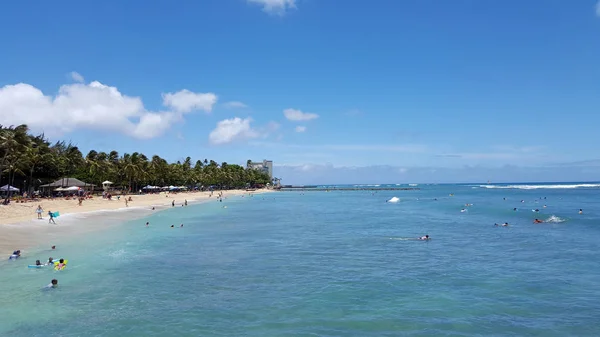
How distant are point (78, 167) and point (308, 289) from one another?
89.6m

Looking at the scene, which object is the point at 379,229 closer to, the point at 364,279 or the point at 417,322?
the point at 364,279

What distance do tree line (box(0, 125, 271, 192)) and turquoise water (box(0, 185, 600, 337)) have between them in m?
38.0

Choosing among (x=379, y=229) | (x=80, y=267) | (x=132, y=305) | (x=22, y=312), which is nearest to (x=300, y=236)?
(x=379, y=229)

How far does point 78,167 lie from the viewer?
89.8 m

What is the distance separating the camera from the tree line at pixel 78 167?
5621 centimetres

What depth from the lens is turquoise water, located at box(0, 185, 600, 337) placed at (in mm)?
11281

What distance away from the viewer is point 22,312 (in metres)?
12.2

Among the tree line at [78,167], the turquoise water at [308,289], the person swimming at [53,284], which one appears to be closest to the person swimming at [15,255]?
the turquoise water at [308,289]

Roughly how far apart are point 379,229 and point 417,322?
2302cm

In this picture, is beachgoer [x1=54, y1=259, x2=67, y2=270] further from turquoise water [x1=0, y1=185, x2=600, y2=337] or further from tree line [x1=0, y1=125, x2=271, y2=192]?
tree line [x1=0, y1=125, x2=271, y2=192]

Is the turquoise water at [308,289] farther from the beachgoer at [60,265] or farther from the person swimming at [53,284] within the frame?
the person swimming at [53,284]

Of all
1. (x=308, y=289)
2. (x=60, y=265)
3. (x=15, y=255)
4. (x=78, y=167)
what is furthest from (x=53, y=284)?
(x=78, y=167)

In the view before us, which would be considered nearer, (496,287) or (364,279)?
(496,287)

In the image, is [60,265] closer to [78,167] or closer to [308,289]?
[308,289]
